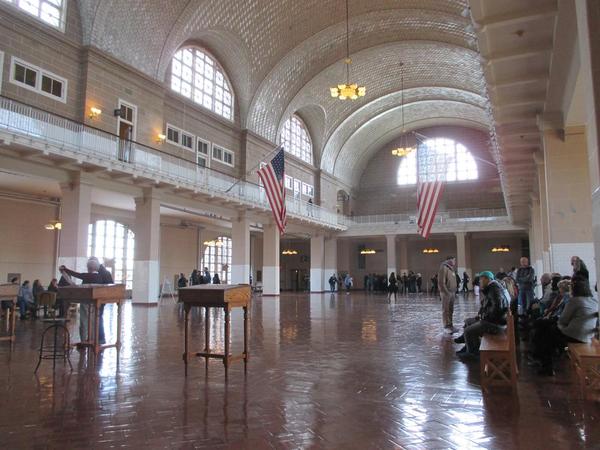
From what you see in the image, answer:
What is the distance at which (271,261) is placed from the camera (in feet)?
85.5

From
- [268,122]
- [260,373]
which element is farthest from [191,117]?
[260,373]

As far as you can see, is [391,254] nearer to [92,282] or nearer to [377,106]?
[377,106]

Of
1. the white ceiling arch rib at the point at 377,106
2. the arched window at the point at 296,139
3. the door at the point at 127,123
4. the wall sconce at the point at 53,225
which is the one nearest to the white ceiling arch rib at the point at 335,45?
the arched window at the point at 296,139

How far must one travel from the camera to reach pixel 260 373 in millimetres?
5414

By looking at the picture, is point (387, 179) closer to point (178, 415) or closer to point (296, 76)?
point (296, 76)

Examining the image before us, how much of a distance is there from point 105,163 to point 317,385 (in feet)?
40.4

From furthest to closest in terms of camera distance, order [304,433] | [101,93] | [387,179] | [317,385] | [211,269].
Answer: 1. [387,179]
2. [211,269]
3. [101,93]
4. [317,385]
5. [304,433]

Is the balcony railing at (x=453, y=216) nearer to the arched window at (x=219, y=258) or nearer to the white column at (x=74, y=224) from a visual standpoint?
the arched window at (x=219, y=258)

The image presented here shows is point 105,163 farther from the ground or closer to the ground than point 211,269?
farther from the ground

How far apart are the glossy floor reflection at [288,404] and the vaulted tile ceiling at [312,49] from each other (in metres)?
11.5

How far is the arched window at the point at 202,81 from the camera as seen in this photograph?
21203 mm

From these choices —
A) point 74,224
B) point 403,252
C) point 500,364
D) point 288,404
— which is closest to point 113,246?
point 74,224

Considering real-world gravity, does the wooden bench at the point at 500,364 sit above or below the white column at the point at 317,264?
below

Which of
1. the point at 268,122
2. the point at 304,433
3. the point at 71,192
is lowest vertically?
the point at 304,433
